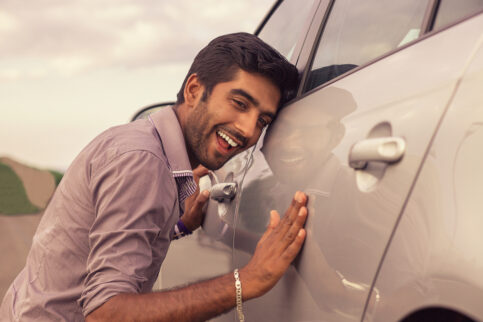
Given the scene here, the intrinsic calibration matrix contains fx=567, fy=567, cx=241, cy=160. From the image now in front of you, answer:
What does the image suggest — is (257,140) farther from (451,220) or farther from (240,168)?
(451,220)

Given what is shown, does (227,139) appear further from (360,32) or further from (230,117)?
(360,32)

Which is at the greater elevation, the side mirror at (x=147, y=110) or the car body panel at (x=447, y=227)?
the car body panel at (x=447, y=227)

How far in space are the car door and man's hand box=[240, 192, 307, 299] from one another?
3 cm

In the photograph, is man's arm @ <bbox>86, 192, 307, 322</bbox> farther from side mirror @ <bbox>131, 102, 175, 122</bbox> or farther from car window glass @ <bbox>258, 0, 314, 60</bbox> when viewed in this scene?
side mirror @ <bbox>131, 102, 175, 122</bbox>

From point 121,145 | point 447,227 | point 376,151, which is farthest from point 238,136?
point 447,227

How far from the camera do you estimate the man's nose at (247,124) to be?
6.57ft

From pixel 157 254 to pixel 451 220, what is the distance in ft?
3.51

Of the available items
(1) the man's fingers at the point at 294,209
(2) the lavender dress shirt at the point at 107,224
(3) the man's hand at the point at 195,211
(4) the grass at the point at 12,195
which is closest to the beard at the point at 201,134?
(2) the lavender dress shirt at the point at 107,224

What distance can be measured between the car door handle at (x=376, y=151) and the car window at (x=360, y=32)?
32 cm

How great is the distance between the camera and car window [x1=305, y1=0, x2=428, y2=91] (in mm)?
1408

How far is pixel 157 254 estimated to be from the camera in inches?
70.6

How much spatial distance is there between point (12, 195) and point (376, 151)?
14059 mm

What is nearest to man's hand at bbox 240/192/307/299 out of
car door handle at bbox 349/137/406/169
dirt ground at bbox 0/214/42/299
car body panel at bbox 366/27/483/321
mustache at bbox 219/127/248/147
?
car door handle at bbox 349/137/406/169

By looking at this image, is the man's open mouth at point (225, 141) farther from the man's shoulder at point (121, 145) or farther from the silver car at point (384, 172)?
the man's shoulder at point (121, 145)
